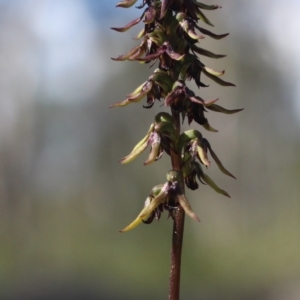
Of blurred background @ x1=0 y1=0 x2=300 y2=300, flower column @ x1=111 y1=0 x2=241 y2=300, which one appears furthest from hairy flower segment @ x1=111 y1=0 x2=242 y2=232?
blurred background @ x1=0 y1=0 x2=300 y2=300

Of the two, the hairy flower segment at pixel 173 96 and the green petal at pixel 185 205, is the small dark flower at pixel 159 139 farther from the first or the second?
the green petal at pixel 185 205

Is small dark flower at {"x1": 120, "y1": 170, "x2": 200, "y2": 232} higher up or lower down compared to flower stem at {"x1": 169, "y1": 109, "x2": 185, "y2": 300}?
higher up

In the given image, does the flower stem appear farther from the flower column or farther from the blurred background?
the blurred background

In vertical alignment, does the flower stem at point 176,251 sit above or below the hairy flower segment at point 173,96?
below

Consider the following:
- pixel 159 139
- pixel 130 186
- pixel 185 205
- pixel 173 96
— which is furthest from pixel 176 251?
pixel 130 186

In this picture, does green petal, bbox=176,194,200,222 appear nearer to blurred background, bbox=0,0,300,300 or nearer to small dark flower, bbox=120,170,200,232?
small dark flower, bbox=120,170,200,232

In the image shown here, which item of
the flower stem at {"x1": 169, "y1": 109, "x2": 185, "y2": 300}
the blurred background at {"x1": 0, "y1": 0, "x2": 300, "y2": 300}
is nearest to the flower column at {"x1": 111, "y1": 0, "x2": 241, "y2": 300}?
the flower stem at {"x1": 169, "y1": 109, "x2": 185, "y2": 300}

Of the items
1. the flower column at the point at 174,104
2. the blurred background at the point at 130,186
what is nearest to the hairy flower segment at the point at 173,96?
the flower column at the point at 174,104

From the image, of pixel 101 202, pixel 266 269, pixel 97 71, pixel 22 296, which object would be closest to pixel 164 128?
pixel 22 296

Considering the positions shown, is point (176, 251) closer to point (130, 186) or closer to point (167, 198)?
point (167, 198)

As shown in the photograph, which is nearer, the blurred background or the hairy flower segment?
the hairy flower segment
